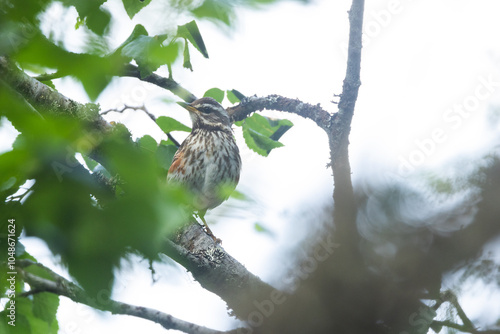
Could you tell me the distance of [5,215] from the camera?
1.87ft

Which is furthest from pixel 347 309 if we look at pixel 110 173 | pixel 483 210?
pixel 110 173

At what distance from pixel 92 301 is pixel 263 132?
9.34ft

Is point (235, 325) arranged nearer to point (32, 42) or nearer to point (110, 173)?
point (110, 173)

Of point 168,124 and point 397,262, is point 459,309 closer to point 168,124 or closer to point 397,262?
point 397,262

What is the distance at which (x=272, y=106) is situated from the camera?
394 centimetres

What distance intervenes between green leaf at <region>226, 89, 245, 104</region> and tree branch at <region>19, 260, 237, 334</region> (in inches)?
73.5

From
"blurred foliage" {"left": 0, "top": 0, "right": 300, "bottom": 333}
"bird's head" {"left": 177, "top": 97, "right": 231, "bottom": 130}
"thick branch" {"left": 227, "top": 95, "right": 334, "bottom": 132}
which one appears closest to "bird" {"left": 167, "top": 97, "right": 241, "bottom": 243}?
"bird's head" {"left": 177, "top": 97, "right": 231, "bottom": 130}

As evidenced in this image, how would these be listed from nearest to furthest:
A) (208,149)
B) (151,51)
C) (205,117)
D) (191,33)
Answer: (151,51)
(191,33)
(208,149)
(205,117)

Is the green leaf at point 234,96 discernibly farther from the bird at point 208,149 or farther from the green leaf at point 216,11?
the green leaf at point 216,11

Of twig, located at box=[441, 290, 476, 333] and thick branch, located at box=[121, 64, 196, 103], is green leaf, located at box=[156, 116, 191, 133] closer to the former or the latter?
thick branch, located at box=[121, 64, 196, 103]

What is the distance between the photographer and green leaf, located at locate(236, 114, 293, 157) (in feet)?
10.3

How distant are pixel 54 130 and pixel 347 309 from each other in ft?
1.16

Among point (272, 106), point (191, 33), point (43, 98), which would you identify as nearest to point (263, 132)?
point (272, 106)

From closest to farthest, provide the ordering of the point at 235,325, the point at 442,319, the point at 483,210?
the point at 483,210 < the point at 442,319 < the point at 235,325
